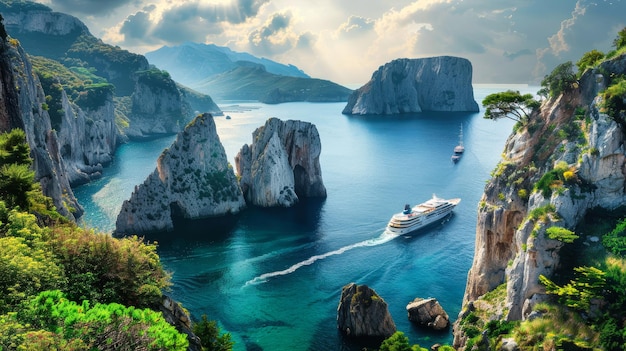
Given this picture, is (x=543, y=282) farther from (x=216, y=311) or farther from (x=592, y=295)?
(x=216, y=311)

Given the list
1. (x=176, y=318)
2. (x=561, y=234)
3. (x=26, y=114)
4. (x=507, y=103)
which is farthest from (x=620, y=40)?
(x=26, y=114)

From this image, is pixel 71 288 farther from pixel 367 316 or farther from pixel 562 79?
pixel 562 79

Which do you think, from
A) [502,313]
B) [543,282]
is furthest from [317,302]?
[543,282]

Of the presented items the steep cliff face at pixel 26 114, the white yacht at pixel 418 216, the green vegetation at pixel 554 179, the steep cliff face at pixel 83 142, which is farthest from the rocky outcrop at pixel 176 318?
the steep cliff face at pixel 83 142

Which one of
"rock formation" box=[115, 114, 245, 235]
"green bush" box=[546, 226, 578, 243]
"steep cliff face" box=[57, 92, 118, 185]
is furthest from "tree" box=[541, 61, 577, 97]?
"steep cliff face" box=[57, 92, 118, 185]

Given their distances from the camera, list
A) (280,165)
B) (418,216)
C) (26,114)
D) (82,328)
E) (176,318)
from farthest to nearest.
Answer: (280,165), (418,216), (26,114), (176,318), (82,328)

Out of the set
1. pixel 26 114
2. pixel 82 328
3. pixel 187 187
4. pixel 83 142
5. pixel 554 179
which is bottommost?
pixel 187 187
